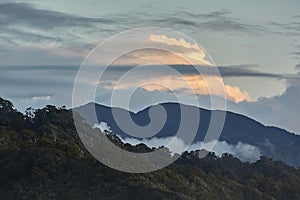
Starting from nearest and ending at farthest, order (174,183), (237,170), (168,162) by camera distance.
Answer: (174,183), (168,162), (237,170)

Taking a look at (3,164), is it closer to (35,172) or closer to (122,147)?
(35,172)

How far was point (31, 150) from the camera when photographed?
59188 millimetres

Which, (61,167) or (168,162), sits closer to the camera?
(61,167)

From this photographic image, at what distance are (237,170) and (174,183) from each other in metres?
26.9

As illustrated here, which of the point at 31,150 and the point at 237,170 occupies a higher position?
the point at 237,170

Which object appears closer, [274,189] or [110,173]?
[110,173]

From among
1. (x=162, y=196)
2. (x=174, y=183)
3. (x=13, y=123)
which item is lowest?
(x=162, y=196)

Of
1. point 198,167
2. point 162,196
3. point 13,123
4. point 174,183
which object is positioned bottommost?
point 162,196

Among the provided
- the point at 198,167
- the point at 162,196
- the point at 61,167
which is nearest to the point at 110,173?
the point at 61,167

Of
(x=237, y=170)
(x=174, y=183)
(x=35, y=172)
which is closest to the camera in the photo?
(x=35, y=172)

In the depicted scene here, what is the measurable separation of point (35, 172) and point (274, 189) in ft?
95.6

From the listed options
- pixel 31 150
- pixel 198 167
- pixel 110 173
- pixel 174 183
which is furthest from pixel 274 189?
pixel 31 150

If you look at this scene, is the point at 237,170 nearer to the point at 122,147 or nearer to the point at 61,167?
the point at 122,147

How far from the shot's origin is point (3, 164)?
191 feet
